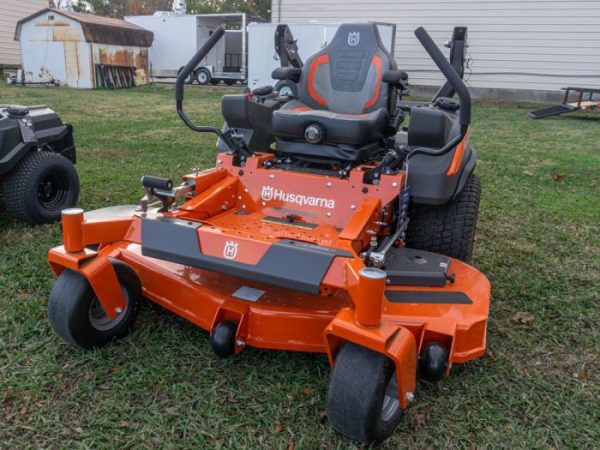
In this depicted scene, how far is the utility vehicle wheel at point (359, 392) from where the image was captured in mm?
1990

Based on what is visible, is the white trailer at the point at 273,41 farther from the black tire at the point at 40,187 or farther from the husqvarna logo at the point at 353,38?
the husqvarna logo at the point at 353,38

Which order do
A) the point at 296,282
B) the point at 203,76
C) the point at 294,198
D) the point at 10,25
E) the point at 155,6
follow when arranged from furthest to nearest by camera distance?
the point at 155,6
the point at 10,25
the point at 203,76
the point at 294,198
the point at 296,282

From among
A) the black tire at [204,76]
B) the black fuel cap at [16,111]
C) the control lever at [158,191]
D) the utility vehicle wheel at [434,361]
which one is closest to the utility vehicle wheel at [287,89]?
the control lever at [158,191]

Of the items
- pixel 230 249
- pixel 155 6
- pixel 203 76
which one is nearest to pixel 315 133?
pixel 230 249

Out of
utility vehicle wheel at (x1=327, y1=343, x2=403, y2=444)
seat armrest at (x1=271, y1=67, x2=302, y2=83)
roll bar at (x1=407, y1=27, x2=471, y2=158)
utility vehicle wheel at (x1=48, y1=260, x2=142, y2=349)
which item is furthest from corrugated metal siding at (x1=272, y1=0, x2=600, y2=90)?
utility vehicle wheel at (x1=327, y1=343, x2=403, y2=444)

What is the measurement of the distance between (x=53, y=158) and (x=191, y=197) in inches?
71.0

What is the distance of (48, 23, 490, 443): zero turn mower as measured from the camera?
2141 mm

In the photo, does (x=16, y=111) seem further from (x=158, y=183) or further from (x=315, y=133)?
(x=315, y=133)

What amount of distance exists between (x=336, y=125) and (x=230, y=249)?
3.78 feet

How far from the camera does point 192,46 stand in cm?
2047

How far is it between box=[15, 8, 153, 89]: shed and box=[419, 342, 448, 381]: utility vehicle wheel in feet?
59.4

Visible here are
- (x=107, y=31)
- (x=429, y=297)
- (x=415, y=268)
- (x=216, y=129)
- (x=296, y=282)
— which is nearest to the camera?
(x=296, y=282)

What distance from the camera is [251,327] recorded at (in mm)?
2568

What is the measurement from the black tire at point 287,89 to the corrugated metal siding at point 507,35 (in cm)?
1323
